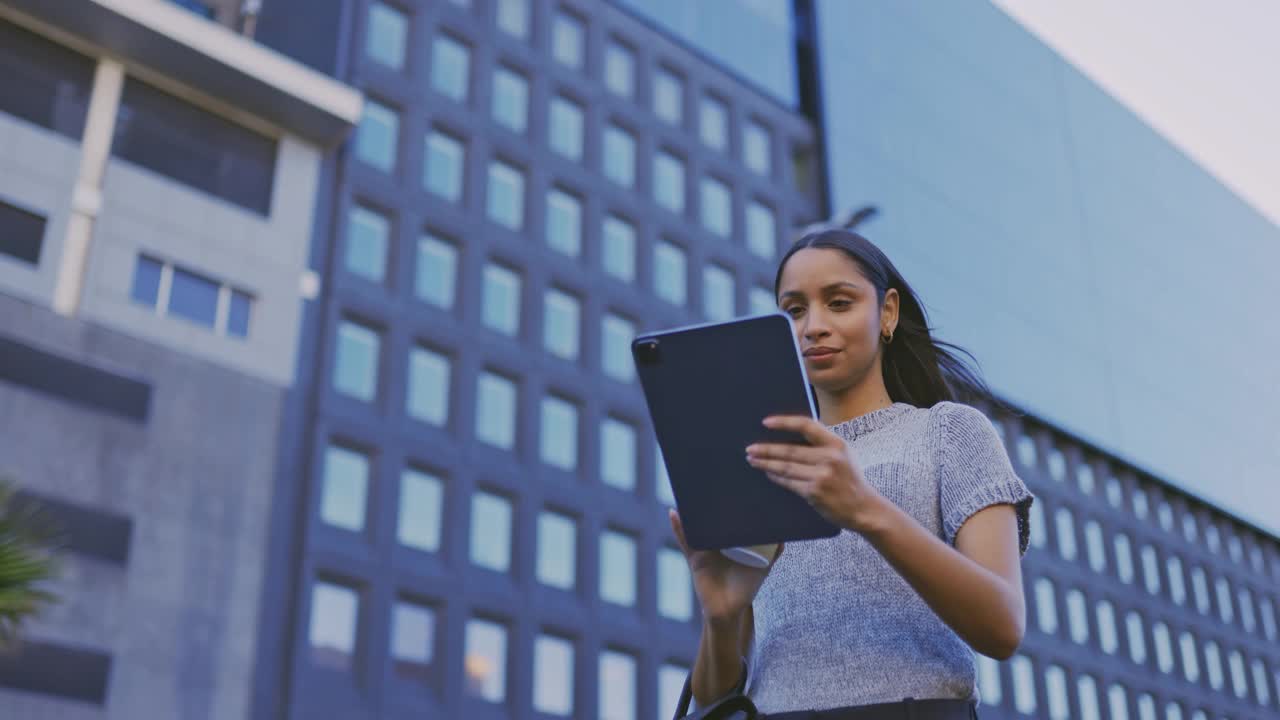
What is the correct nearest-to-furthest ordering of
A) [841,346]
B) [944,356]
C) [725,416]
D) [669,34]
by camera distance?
[725,416] → [841,346] → [944,356] → [669,34]

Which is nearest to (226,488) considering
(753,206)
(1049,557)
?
(753,206)

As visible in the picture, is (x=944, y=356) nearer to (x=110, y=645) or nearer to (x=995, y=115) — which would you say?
(x=110, y=645)

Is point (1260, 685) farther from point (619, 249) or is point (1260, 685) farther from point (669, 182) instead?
point (619, 249)

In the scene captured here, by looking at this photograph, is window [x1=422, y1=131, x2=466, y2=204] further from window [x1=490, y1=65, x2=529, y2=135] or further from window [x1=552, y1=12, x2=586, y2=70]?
window [x1=552, y1=12, x2=586, y2=70]

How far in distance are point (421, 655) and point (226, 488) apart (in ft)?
19.3

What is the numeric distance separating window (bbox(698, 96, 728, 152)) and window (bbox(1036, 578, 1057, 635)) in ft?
69.6

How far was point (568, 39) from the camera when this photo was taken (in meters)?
40.6

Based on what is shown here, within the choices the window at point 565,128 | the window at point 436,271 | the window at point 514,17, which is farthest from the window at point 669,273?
the window at point 514,17

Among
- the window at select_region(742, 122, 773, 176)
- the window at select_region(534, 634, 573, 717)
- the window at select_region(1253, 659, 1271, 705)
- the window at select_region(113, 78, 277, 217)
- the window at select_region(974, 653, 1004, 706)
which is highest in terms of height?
the window at select_region(742, 122, 773, 176)

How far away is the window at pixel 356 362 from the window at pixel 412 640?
5004 millimetres

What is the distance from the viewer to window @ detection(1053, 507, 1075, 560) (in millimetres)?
53938

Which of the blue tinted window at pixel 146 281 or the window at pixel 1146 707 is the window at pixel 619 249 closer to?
the blue tinted window at pixel 146 281

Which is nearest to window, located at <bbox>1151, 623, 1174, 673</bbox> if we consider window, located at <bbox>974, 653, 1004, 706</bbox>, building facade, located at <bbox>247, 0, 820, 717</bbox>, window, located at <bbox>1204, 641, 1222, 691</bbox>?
window, located at <bbox>1204, 641, 1222, 691</bbox>

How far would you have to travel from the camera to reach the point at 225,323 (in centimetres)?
2950
